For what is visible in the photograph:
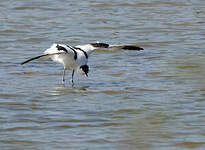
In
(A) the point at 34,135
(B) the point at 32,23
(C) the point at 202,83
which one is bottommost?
(B) the point at 32,23

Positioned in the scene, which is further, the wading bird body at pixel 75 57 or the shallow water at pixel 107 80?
the wading bird body at pixel 75 57

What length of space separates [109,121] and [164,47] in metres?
5.66

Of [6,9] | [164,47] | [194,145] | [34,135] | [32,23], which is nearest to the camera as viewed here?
[194,145]

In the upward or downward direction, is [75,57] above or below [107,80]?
above

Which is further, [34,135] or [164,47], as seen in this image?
[164,47]

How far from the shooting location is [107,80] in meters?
9.07

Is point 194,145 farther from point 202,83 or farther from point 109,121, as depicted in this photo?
point 202,83

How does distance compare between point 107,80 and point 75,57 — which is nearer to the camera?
point 75,57

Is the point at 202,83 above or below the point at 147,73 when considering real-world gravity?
above

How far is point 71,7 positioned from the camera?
16234mm

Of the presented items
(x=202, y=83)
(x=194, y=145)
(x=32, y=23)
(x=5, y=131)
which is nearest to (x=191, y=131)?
(x=194, y=145)

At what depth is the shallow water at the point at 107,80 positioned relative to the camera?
Answer: 440cm

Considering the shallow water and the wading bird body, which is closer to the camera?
the shallow water

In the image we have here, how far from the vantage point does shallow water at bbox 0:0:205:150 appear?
14.4 feet
